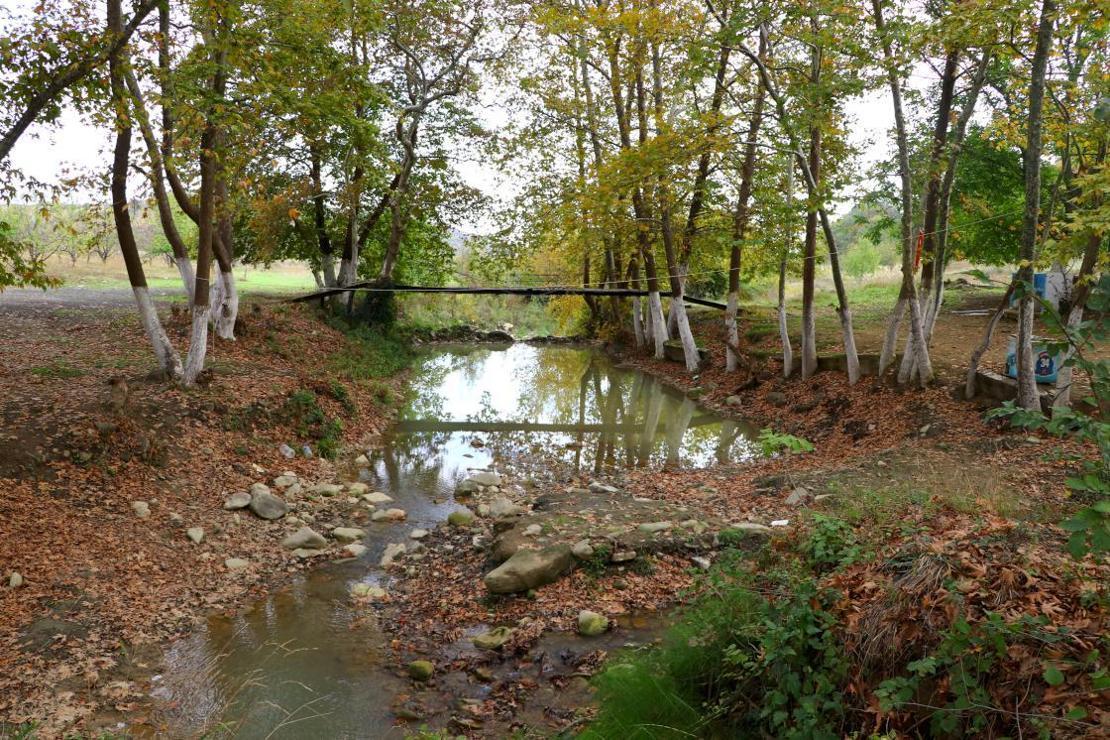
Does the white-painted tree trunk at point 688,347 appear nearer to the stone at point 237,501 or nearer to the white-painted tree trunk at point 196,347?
the white-painted tree trunk at point 196,347

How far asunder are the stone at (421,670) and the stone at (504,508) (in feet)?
9.37

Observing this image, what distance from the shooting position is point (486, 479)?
946cm

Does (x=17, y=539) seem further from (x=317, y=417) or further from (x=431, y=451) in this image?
(x=431, y=451)

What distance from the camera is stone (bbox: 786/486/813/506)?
7160 mm

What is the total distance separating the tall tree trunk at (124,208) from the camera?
21.7ft

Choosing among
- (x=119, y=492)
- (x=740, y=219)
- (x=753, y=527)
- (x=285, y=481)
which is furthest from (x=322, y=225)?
(x=753, y=527)

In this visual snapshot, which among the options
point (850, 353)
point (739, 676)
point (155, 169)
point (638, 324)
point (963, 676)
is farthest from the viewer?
point (638, 324)

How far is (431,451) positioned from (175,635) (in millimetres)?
6258

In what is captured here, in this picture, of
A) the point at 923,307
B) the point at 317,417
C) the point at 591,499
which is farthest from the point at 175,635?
the point at 923,307

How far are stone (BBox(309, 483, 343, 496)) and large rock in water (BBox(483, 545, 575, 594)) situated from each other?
333cm

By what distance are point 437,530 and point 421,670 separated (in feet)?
9.53

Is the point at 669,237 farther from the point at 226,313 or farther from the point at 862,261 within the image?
the point at 862,261

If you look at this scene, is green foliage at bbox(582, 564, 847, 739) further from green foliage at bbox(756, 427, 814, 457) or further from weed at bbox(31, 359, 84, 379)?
weed at bbox(31, 359, 84, 379)

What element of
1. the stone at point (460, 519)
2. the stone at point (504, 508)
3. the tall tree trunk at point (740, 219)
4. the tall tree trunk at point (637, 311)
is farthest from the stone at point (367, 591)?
the tall tree trunk at point (637, 311)
